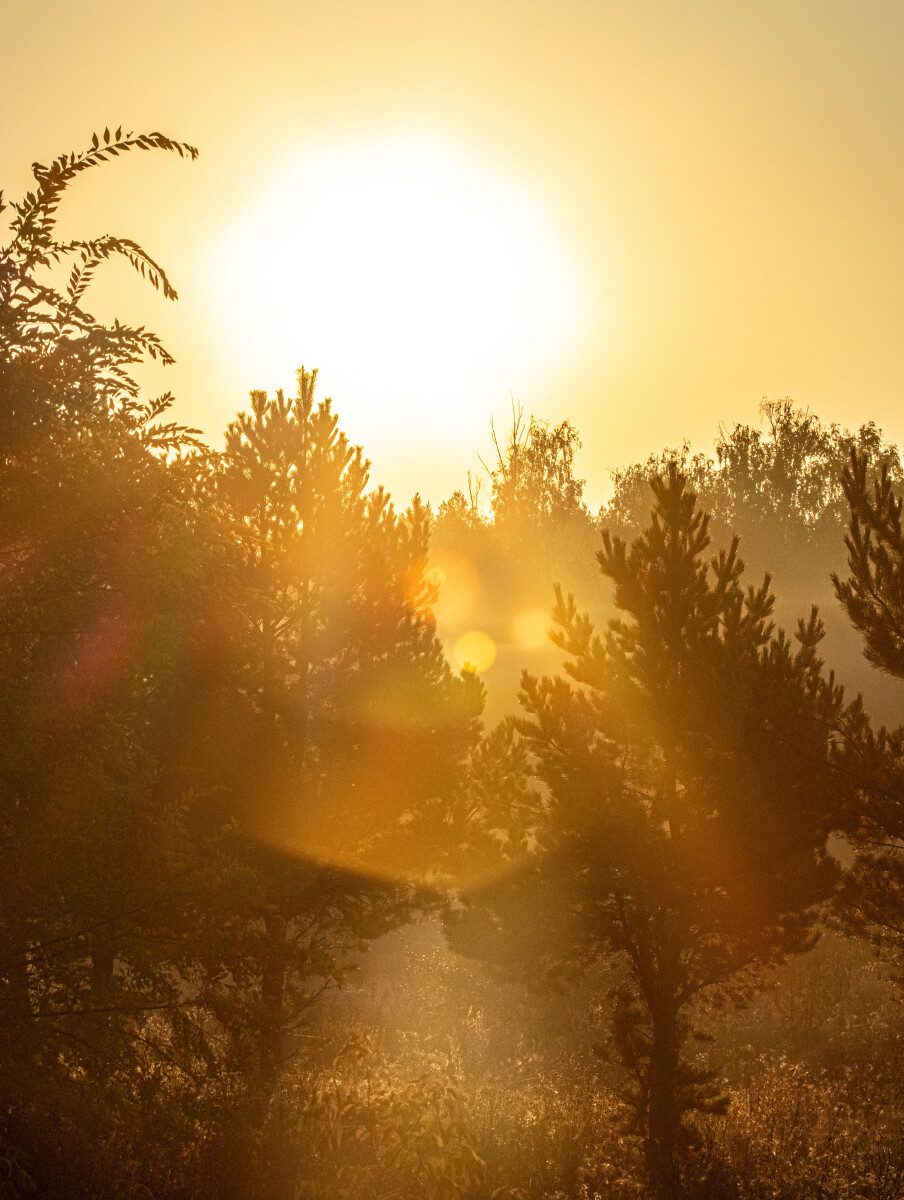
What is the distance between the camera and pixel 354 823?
51.1 ft

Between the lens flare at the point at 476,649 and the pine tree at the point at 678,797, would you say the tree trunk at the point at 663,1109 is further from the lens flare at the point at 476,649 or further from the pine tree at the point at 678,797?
the lens flare at the point at 476,649

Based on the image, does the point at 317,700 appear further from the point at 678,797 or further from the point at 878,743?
the point at 878,743

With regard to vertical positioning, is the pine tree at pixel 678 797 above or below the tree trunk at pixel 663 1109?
above

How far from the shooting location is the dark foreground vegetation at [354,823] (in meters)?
7.54

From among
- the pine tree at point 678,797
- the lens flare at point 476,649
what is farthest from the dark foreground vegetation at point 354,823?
the lens flare at point 476,649

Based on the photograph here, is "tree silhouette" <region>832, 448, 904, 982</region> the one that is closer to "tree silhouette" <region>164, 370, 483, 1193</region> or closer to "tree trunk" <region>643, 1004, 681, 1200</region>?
"tree trunk" <region>643, 1004, 681, 1200</region>

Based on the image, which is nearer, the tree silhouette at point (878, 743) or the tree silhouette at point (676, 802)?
the tree silhouette at point (878, 743)

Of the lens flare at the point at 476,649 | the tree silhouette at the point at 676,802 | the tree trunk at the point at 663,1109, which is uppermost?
the lens flare at the point at 476,649

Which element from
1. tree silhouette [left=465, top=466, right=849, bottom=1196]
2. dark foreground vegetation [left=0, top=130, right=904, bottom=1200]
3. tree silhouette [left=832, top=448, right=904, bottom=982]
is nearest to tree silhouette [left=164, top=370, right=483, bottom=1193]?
dark foreground vegetation [left=0, top=130, right=904, bottom=1200]

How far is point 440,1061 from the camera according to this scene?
22.2 meters

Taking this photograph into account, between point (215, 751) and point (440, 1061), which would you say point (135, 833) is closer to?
point (215, 751)

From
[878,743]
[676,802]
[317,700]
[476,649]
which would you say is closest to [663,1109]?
[676,802]

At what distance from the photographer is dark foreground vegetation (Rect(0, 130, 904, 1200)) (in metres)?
7.54

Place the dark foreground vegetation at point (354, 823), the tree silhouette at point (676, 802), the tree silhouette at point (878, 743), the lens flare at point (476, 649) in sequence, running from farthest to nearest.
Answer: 1. the lens flare at point (476, 649)
2. the tree silhouette at point (676, 802)
3. the tree silhouette at point (878, 743)
4. the dark foreground vegetation at point (354, 823)
